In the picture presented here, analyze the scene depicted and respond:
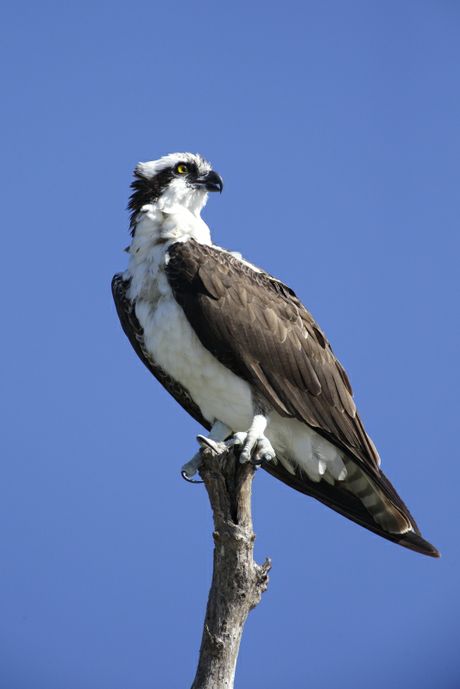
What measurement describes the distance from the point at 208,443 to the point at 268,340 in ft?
3.86

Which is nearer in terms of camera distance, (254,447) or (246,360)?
(254,447)

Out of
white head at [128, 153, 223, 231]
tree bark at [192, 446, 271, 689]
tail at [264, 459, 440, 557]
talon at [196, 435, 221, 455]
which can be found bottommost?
tree bark at [192, 446, 271, 689]

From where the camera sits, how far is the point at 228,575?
5.06m

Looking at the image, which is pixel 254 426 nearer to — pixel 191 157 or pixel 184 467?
pixel 184 467

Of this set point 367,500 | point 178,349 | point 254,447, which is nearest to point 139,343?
point 178,349

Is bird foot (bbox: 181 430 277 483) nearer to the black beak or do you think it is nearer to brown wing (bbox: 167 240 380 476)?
brown wing (bbox: 167 240 380 476)

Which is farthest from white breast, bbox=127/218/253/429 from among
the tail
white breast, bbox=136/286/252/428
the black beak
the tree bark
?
the tree bark

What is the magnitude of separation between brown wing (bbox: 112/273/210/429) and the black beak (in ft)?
3.08

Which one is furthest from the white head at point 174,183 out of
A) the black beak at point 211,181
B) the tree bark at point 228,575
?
the tree bark at point 228,575

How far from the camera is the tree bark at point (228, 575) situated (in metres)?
4.97

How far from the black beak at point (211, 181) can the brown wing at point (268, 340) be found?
0.77 m

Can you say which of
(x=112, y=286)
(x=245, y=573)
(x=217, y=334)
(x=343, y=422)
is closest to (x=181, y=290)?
(x=217, y=334)

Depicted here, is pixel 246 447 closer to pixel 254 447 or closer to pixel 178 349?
pixel 254 447

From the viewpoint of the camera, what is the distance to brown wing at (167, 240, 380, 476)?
20.0ft
